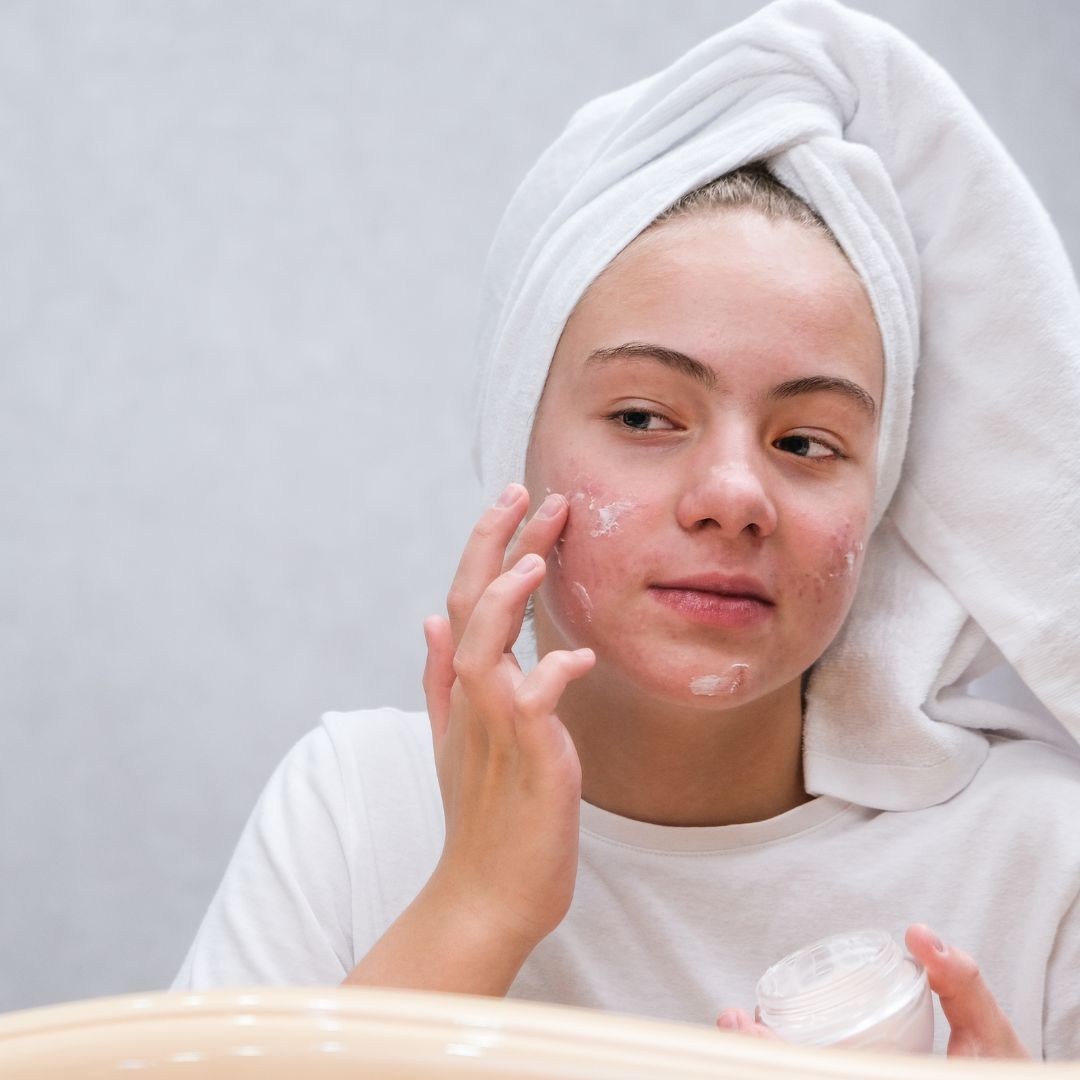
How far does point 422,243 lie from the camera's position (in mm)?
1470

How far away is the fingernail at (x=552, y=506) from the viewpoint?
82 centimetres

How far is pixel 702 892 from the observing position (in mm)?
872

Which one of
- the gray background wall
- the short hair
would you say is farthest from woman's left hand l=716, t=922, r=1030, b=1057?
the gray background wall

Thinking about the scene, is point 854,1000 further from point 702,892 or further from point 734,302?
point 734,302

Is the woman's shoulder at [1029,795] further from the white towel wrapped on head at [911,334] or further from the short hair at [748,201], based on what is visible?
the short hair at [748,201]

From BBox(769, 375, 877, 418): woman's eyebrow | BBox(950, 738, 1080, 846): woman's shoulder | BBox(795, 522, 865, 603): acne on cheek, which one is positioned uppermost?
BBox(769, 375, 877, 418): woman's eyebrow

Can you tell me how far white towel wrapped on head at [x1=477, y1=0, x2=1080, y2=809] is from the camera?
882mm

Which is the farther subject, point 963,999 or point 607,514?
point 607,514

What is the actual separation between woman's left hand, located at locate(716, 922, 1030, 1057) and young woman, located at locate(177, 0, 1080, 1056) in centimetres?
21

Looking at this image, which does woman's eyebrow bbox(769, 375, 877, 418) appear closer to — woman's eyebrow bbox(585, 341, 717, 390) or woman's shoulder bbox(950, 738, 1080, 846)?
woman's eyebrow bbox(585, 341, 717, 390)

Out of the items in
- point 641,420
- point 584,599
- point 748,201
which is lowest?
point 584,599

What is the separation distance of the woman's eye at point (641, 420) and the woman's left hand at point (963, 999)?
353 millimetres

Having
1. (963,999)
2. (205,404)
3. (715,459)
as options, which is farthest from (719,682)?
(205,404)

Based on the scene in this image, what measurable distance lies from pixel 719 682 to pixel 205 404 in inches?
32.5
